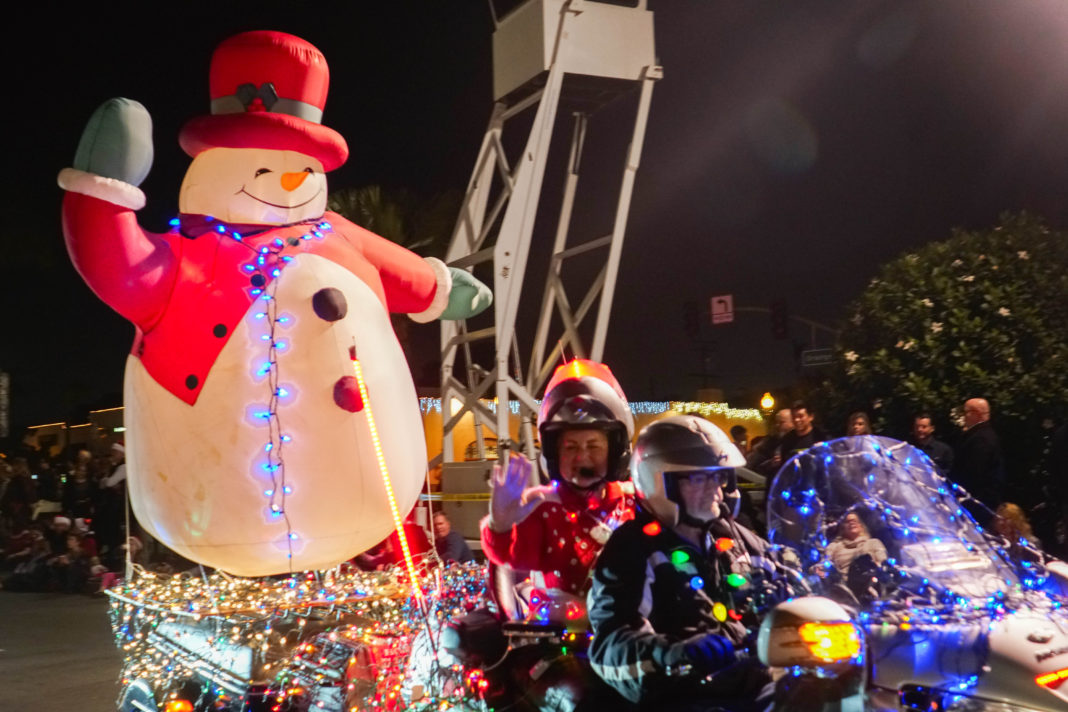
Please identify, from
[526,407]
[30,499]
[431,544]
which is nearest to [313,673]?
[431,544]

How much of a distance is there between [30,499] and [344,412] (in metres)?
11.8

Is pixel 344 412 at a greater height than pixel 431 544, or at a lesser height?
greater

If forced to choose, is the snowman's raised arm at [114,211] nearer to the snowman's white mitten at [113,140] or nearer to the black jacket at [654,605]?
the snowman's white mitten at [113,140]

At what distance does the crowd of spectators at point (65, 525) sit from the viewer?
30.7ft

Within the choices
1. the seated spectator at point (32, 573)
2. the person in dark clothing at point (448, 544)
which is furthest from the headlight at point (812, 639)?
the seated spectator at point (32, 573)

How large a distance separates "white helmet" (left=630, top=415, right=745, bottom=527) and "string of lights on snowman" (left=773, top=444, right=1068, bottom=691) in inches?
12.6

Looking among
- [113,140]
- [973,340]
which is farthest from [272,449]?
[973,340]

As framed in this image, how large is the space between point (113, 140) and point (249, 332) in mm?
837

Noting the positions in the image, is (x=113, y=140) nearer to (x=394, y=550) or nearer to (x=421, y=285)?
(x=421, y=285)

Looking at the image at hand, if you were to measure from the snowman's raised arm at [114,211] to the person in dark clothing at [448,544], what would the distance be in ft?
8.25

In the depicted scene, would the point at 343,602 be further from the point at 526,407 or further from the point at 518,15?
the point at 518,15

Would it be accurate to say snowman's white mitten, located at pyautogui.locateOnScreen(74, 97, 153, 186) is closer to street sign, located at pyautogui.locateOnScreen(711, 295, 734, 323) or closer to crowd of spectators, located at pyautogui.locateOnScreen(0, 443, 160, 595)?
crowd of spectators, located at pyautogui.locateOnScreen(0, 443, 160, 595)

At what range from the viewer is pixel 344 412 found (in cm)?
403

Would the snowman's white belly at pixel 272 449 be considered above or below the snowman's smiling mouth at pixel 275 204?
below
